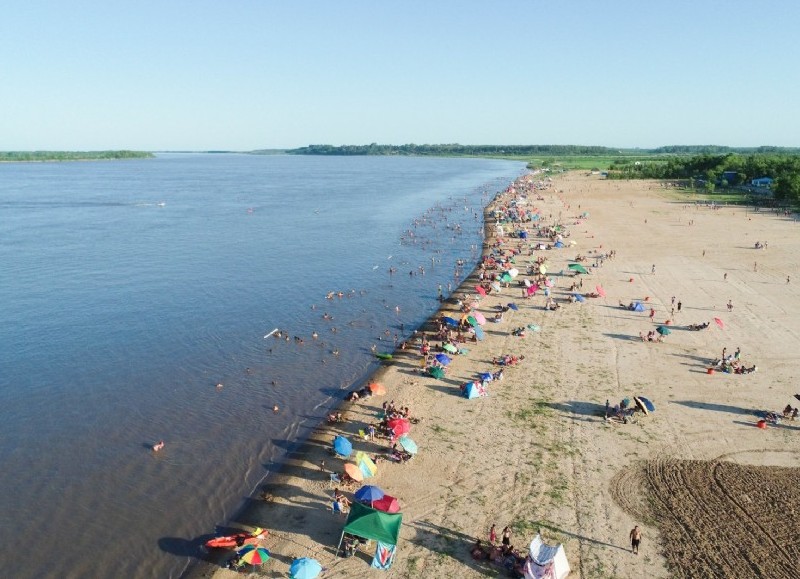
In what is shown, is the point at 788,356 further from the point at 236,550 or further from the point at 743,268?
the point at 236,550

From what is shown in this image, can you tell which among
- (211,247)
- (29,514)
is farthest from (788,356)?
(211,247)

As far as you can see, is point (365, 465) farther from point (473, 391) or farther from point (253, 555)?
point (473, 391)

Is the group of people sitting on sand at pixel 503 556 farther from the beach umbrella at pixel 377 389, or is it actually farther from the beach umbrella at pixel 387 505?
the beach umbrella at pixel 377 389

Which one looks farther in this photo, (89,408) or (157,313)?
(157,313)

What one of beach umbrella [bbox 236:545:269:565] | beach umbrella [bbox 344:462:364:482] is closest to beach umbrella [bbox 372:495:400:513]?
beach umbrella [bbox 344:462:364:482]

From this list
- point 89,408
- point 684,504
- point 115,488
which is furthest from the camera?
point 89,408

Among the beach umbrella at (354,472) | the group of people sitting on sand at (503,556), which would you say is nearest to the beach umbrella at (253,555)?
the beach umbrella at (354,472)

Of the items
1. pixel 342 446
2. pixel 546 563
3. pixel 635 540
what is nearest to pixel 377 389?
pixel 342 446
